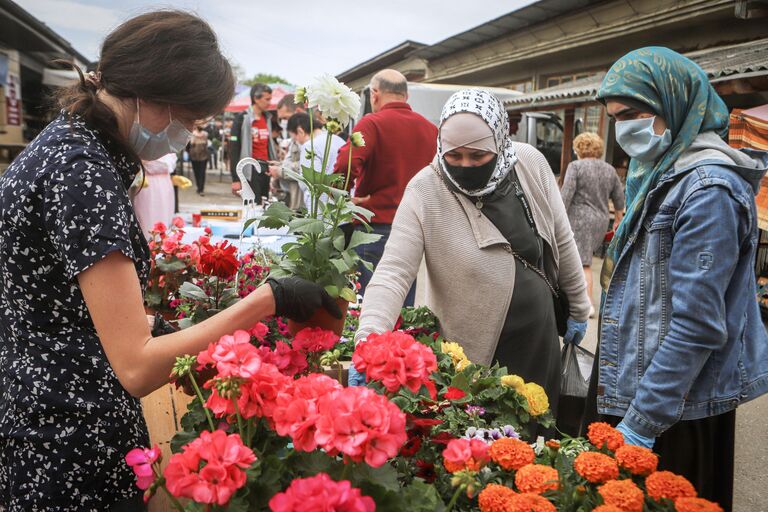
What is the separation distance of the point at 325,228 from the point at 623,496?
0.94 m

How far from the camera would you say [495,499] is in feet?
3.05

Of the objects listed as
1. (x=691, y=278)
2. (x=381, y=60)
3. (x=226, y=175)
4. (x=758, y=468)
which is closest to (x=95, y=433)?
(x=691, y=278)

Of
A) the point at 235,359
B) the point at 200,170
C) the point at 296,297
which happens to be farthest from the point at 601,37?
the point at 235,359

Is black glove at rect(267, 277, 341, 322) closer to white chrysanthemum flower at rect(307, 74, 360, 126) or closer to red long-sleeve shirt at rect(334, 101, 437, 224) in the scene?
white chrysanthemum flower at rect(307, 74, 360, 126)

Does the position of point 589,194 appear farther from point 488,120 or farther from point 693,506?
point 693,506

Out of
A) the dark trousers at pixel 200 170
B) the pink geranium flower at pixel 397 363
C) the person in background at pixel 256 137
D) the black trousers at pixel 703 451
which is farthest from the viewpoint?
the dark trousers at pixel 200 170

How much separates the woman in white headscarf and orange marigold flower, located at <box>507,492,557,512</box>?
117cm

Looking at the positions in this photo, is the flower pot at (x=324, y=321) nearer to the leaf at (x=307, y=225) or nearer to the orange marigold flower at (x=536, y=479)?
the leaf at (x=307, y=225)

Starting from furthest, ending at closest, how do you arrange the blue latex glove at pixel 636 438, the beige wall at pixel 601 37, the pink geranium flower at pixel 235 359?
the beige wall at pixel 601 37, the blue latex glove at pixel 636 438, the pink geranium flower at pixel 235 359

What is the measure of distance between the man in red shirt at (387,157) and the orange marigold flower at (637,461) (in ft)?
10.2

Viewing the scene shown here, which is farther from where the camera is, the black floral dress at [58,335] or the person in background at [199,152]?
the person in background at [199,152]

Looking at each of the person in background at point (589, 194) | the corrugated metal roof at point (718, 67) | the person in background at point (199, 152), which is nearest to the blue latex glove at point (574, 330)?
the person in background at point (589, 194)

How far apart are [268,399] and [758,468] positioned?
12.1 feet

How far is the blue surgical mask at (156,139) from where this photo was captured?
1.36 m
